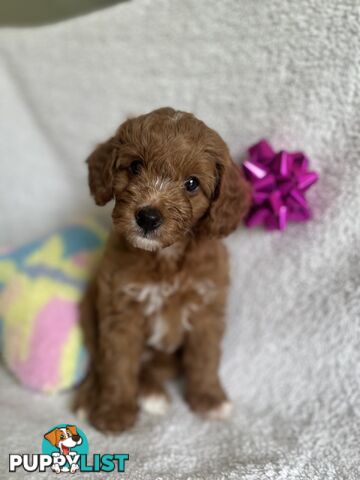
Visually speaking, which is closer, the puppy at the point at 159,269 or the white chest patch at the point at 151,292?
the puppy at the point at 159,269

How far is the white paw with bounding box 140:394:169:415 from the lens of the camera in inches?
100

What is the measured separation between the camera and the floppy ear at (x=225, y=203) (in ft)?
7.07

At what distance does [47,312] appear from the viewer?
2.60m

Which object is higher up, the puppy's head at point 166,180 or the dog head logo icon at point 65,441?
the puppy's head at point 166,180

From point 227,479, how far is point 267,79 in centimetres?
→ 176

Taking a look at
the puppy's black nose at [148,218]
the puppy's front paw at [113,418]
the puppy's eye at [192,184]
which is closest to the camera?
the puppy's black nose at [148,218]

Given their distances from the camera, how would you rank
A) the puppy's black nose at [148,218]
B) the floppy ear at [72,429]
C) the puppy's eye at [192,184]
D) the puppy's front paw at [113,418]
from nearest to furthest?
the puppy's black nose at [148,218] → the puppy's eye at [192,184] → the floppy ear at [72,429] → the puppy's front paw at [113,418]

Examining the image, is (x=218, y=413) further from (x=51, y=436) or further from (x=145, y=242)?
(x=145, y=242)

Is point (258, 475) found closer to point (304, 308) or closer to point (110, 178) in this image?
point (304, 308)

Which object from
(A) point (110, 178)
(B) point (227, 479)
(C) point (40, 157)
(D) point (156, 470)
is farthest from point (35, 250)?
(B) point (227, 479)

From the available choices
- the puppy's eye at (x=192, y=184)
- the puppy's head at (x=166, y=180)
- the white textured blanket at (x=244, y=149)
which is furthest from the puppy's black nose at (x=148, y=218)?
the white textured blanket at (x=244, y=149)

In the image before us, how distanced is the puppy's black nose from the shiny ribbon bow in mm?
704

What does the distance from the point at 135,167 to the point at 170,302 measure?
0.66 metres

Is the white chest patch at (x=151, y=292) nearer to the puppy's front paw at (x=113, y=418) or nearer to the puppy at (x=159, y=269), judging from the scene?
the puppy at (x=159, y=269)
